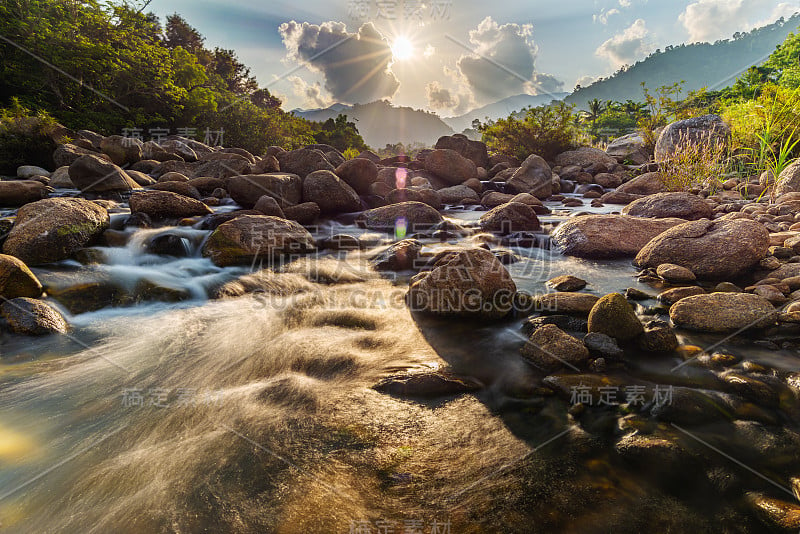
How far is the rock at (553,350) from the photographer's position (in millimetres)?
2953

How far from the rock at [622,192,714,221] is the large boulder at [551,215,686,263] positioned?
1020 mm

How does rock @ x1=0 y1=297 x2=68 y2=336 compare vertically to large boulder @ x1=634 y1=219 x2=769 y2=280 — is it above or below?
below

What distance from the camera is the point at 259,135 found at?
23.4 metres

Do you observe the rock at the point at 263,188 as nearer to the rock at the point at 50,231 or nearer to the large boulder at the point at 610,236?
the rock at the point at 50,231

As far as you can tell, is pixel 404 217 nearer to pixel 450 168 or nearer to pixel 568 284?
pixel 568 284

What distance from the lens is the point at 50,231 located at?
201 inches

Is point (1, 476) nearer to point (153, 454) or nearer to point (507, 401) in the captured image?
point (153, 454)

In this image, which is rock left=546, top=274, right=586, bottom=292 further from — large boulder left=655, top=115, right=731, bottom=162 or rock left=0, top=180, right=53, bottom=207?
large boulder left=655, top=115, right=731, bottom=162

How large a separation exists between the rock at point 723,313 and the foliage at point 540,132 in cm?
1971

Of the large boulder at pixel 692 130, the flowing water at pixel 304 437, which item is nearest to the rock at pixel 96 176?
the flowing water at pixel 304 437

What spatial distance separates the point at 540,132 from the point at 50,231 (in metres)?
22.3

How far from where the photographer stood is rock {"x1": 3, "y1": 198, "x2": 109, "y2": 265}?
4.90 meters

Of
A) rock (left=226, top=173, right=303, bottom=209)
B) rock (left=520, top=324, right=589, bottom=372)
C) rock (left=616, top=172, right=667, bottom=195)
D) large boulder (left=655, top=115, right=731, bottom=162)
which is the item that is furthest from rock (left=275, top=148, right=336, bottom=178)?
large boulder (left=655, top=115, right=731, bottom=162)

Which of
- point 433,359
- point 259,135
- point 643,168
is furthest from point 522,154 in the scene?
point 433,359
